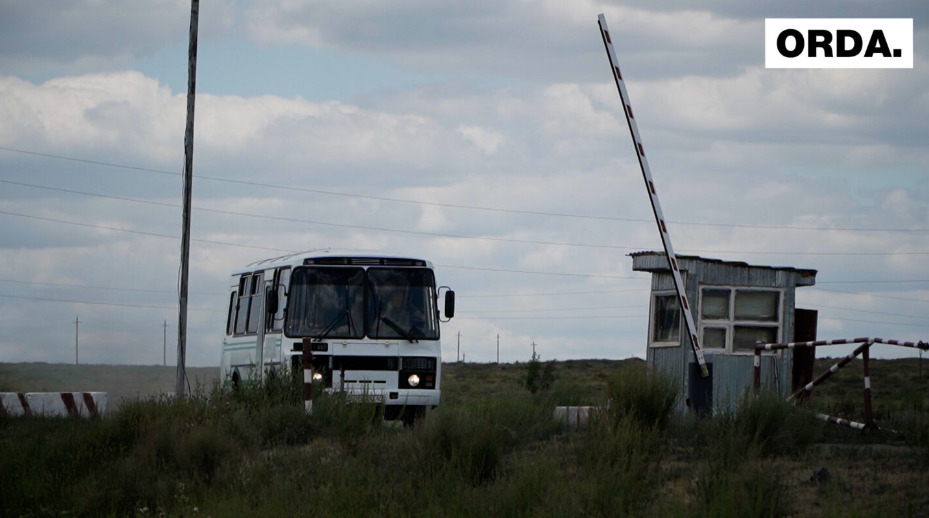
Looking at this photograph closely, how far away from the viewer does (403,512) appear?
432 inches

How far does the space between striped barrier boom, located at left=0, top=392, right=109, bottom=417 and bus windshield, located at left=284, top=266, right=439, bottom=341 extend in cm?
492

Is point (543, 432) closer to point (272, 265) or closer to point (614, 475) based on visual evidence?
point (614, 475)

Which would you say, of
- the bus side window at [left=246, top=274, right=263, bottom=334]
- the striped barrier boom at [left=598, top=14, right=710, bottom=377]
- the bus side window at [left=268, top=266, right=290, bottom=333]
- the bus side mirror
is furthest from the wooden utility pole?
the striped barrier boom at [left=598, top=14, right=710, bottom=377]

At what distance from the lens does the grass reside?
1045cm

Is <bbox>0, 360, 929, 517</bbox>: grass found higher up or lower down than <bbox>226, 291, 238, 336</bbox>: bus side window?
lower down

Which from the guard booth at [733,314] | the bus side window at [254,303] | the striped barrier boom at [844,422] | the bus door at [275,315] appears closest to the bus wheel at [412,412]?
the bus door at [275,315]

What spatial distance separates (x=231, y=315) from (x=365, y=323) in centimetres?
570

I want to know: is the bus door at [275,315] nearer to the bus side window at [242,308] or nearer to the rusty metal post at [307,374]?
the rusty metal post at [307,374]

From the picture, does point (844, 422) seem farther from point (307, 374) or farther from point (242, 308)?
point (242, 308)

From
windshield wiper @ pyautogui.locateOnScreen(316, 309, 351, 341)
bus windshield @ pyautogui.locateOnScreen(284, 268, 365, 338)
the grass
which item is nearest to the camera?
the grass

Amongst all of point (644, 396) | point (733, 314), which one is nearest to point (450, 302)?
point (644, 396)

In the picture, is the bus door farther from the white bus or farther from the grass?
the grass

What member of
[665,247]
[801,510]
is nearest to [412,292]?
[665,247]

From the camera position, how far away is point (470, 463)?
1214 cm
